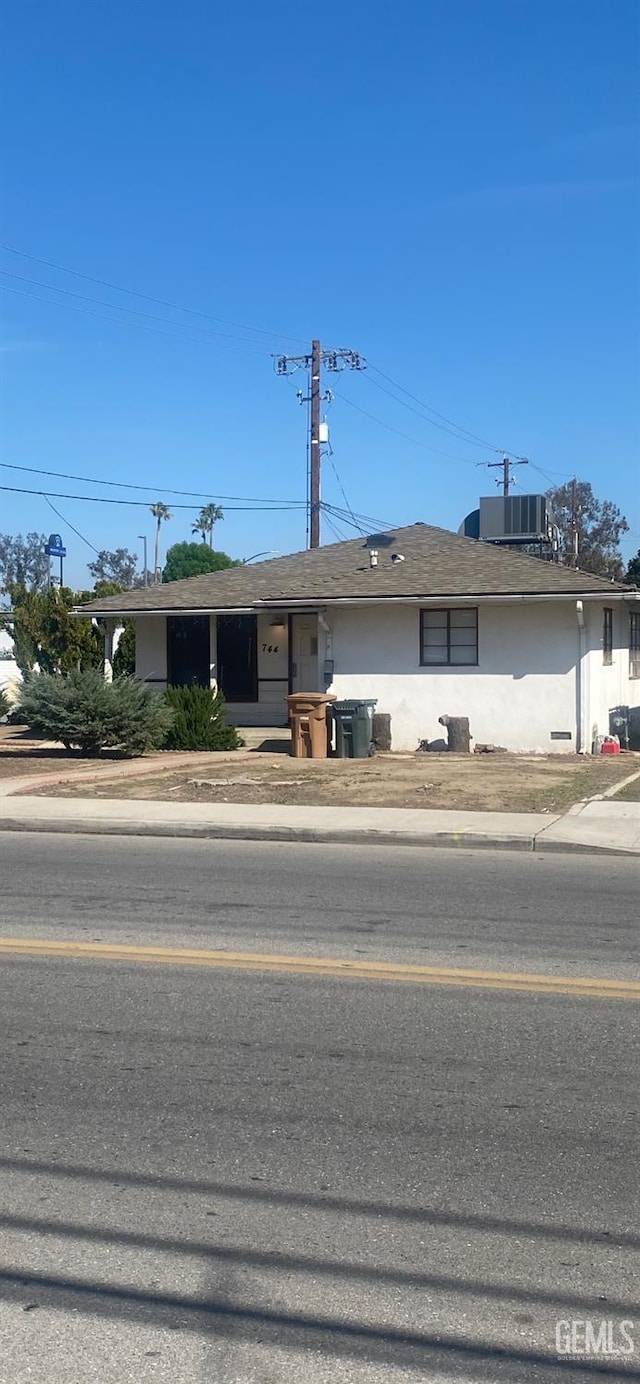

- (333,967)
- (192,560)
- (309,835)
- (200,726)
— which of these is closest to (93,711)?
(200,726)

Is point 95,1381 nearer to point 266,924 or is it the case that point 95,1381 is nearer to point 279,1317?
point 279,1317

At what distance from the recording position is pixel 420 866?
37.0ft

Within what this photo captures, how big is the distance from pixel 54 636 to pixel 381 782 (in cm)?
1282

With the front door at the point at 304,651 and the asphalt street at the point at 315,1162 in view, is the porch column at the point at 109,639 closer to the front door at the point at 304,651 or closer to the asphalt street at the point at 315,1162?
the front door at the point at 304,651

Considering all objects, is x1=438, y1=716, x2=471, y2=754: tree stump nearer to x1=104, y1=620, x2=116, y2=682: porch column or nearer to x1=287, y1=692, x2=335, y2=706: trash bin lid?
x1=287, y1=692, x2=335, y2=706: trash bin lid

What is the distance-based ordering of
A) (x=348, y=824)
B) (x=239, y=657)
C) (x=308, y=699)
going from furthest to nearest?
(x=239, y=657) < (x=308, y=699) < (x=348, y=824)

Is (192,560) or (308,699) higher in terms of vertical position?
(192,560)

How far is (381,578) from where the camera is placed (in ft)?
79.8

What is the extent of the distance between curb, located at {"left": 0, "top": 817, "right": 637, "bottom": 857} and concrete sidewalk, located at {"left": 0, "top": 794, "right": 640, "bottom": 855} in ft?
0.03

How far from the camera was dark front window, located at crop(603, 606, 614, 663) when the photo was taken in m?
23.4

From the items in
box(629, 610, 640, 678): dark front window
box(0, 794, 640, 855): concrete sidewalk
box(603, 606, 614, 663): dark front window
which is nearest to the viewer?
box(0, 794, 640, 855): concrete sidewalk

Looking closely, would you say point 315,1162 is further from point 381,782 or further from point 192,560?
point 192,560

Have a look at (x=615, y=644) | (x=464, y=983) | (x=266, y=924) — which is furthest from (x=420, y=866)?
(x=615, y=644)

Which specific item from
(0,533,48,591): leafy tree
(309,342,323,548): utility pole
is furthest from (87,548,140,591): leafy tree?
(309,342,323,548): utility pole
